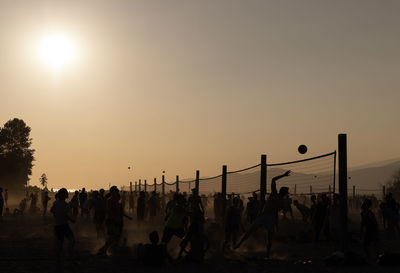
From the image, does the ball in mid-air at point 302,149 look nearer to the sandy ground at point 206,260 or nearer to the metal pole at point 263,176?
the metal pole at point 263,176

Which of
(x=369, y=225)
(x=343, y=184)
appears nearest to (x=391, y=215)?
(x=369, y=225)

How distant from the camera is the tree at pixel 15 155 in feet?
243

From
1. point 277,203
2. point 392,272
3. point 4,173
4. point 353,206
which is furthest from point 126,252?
point 4,173

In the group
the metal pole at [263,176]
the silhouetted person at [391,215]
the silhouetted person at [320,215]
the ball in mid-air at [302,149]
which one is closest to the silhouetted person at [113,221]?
the metal pole at [263,176]

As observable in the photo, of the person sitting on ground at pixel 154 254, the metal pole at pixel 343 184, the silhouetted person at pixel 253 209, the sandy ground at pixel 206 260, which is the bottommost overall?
the sandy ground at pixel 206 260

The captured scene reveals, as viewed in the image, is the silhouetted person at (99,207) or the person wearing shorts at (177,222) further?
the silhouetted person at (99,207)

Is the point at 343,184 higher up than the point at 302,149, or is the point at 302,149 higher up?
the point at 302,149

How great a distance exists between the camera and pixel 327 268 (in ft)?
41.3

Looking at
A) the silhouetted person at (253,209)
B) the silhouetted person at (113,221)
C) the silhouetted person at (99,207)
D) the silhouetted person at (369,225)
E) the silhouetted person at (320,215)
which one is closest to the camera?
the silhouetted person at (369,225)

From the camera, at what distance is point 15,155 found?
7631 centimetres

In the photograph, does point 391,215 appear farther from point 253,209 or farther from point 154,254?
point 154,254

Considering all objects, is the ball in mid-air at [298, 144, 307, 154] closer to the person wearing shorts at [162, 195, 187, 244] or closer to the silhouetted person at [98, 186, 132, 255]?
the person wearing shorts at [162, 195, 187, 244]

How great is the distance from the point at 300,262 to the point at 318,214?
619cm

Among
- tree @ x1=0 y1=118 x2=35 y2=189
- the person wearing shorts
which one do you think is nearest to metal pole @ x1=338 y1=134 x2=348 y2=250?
the person wearing shorts
